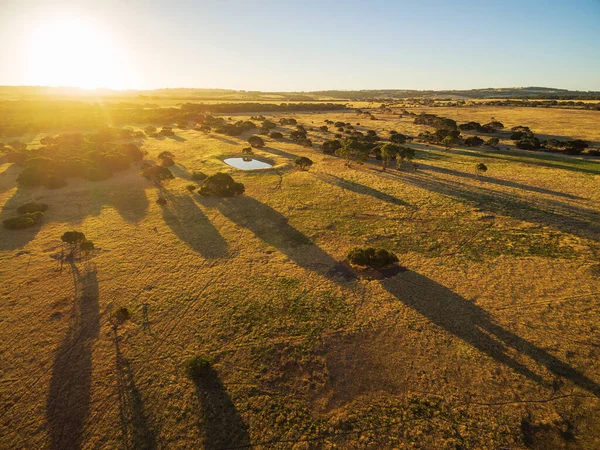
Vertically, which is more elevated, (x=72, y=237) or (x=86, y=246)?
(x=72, y=237)

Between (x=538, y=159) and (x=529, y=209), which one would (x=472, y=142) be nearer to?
(x=538, y=159)

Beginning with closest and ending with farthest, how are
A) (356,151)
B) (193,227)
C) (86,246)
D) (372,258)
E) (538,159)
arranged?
(372,258), (86,246), (193,227), (356,151), (538,159)

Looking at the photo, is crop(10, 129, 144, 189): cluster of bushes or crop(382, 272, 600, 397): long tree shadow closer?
crop(382, 272, 600, 397): long tree shadow

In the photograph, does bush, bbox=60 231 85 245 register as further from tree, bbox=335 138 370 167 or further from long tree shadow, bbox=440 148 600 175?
long tree shadow, bbox=440 148 600 175

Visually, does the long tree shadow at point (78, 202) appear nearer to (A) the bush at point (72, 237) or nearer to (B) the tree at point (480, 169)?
(A) the bush at point (72, 237)

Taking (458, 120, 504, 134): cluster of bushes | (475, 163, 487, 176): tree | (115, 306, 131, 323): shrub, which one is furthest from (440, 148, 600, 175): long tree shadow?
(115, 306, 131, 323): shrub

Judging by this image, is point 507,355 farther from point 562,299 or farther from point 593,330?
point 562,299

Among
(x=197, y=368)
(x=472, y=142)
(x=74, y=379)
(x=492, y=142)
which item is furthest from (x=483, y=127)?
(x=74, y=379)
